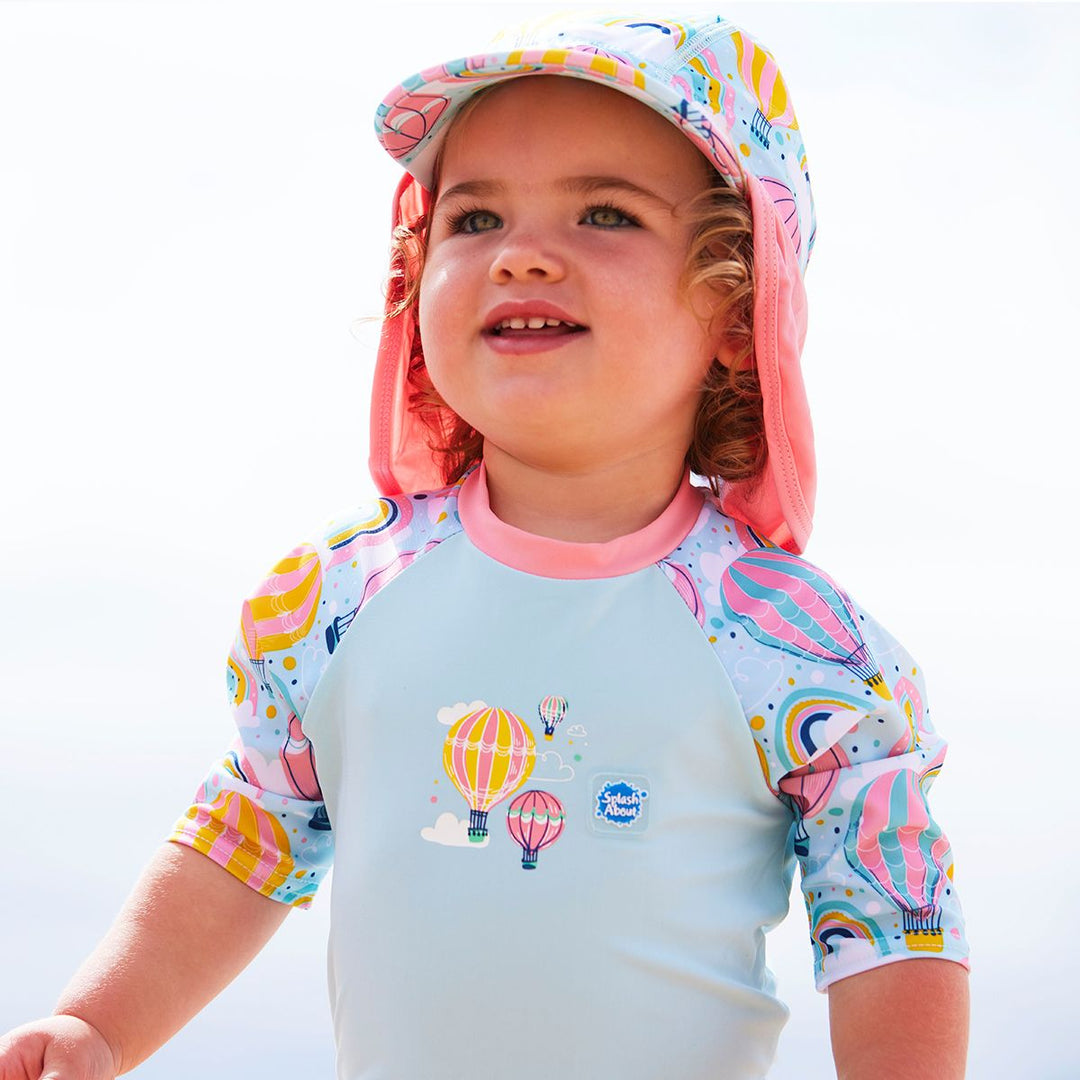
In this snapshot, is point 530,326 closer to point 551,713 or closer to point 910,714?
point 551,713

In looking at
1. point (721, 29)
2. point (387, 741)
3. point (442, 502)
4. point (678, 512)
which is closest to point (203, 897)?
point (387, 741)

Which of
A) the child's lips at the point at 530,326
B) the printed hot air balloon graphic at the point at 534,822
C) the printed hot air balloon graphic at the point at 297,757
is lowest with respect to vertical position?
the printed hot air balloon graphic at the point at 534,822

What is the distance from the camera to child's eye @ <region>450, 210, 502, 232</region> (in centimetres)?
114

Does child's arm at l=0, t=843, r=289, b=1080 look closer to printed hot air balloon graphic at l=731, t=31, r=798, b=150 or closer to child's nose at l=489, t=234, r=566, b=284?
child's nose at l=489, t=234, r=566, b=284

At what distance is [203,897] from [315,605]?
0.81ft

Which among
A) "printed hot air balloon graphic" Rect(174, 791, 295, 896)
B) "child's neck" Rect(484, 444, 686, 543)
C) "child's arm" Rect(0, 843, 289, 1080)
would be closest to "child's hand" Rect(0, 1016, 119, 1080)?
"child's arm" Rect(0, 843, 289, 1080)

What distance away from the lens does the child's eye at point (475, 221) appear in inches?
45.1

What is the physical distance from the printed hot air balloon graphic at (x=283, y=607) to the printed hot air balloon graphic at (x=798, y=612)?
33 centimetres

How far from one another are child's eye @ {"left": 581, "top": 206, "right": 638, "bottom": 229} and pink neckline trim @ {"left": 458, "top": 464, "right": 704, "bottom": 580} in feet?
0.72

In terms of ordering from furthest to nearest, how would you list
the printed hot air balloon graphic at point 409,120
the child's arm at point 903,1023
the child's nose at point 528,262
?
1. the printed hot air balloon graphic at point 409,120
2. the child's nose at point 528,262
3. the child's arm at point 903,1023

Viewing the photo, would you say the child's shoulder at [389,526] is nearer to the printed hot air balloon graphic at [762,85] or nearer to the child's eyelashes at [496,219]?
the child's eyelashes at [496,219]

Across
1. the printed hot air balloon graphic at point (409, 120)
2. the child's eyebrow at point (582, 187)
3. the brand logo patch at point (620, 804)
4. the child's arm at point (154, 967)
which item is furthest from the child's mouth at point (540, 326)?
the child's arm at point (154, 967)

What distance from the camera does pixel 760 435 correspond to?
1.22 meters

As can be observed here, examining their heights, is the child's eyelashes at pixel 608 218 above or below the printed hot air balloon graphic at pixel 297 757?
above
